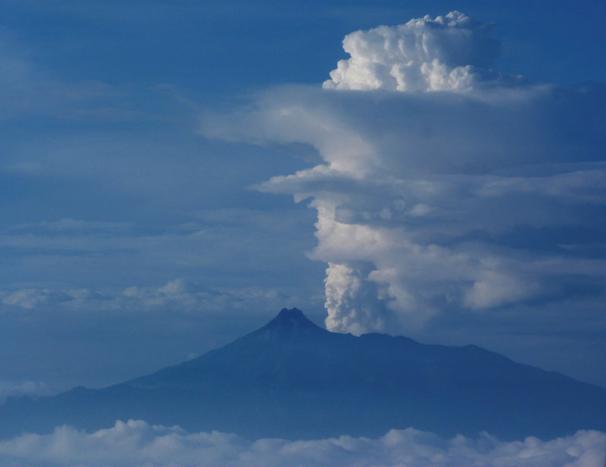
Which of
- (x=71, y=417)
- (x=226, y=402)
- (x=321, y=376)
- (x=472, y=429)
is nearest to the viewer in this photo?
(x=71, y=417)

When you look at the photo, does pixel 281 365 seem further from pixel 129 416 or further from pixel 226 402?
pixel 129 416

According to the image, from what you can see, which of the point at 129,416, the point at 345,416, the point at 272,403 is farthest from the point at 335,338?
the point at 129,416

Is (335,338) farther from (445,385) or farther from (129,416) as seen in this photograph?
(129,416)

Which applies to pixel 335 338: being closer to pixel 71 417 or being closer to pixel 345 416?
pixel 345 416

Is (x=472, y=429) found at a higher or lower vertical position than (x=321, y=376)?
lower

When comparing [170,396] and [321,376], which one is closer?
[170,396]

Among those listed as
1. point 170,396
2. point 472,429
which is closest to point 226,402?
point 170,396

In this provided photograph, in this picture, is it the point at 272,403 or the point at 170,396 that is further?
the point at 272,403

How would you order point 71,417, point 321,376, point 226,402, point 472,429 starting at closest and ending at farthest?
point 71,417, point 472,429, point 226,402, point 321,376

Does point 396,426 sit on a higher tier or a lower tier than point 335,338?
lower
